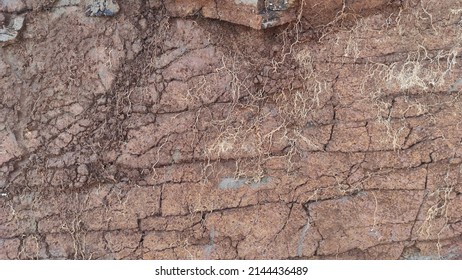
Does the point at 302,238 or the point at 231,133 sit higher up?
the point at 231,133

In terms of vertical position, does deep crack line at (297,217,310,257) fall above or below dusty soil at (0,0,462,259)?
below

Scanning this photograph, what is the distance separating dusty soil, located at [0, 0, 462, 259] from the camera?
295 cm

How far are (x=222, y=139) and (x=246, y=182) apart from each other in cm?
26

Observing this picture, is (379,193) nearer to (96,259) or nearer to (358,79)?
(358,79)

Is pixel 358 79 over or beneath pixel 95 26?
beneath

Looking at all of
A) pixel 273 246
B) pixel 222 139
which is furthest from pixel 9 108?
pixel 273 246

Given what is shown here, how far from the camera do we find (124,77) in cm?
311

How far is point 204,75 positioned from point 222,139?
0.35 metres

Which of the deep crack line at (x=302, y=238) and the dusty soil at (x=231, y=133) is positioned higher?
the dusty soil at (x=231, y=133)

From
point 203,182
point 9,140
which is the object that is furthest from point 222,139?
point 9,140

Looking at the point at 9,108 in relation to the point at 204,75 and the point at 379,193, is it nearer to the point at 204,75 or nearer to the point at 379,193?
the point at 204,75

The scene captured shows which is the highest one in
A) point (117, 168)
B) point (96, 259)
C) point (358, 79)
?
point (358, 79)

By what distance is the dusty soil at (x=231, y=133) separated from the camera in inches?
116

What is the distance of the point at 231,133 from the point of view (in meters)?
3.04
